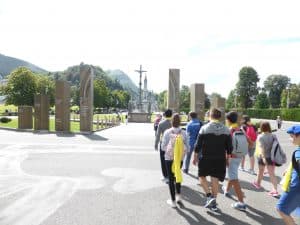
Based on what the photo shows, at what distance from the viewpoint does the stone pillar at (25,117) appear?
2880 cm

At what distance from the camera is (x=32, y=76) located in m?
70.6

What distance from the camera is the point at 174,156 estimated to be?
736 centimetres

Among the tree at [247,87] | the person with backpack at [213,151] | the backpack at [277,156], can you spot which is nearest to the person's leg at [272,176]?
the backpack at [277,156]

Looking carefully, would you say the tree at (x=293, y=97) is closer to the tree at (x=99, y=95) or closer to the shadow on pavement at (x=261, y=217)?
the tree at (x=99, y=95)

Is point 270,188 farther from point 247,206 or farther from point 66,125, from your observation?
point 66,125

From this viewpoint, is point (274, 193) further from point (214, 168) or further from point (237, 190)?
point (214, 168)

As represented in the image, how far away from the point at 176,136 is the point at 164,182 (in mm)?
2408

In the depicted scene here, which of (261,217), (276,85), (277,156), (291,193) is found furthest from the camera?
(276,85)

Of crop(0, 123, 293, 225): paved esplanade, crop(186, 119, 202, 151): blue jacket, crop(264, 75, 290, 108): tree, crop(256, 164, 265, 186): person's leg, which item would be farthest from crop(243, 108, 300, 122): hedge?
crop(256, 164, 265, 186): person's leg

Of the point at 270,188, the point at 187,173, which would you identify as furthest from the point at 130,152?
the point at 270,188

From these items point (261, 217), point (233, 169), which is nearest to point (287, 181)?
point (261, 217)

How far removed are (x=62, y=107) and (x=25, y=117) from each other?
11.5 ft

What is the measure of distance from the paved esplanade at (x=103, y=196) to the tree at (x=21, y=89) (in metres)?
56.9

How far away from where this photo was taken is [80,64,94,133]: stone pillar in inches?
1080
